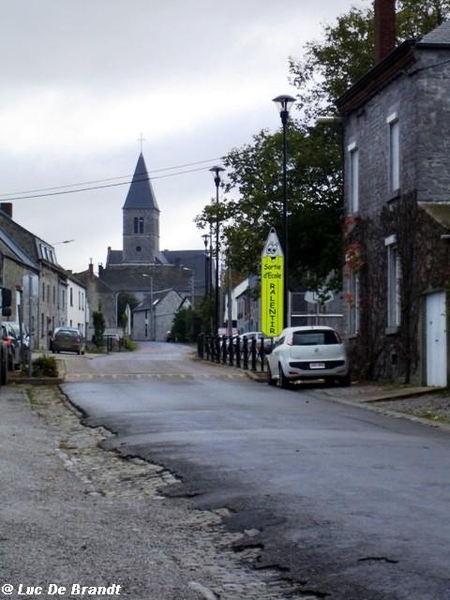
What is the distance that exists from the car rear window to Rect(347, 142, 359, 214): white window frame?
5.72 metres

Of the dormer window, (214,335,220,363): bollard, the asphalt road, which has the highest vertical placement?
the dormer window

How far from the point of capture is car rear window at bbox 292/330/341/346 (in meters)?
31.6

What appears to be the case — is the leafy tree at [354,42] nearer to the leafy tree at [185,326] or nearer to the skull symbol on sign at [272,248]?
the skull symbol on sign at [272,248]

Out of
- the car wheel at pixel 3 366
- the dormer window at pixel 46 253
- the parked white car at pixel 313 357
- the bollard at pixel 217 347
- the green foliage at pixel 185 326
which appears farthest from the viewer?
the green foliage at pixel 185 326

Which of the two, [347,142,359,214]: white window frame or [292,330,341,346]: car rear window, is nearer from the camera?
[292,330,341,346]: car rear window

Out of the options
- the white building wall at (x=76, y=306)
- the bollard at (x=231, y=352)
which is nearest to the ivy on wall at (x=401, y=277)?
the bollard at (x=231, y=352)

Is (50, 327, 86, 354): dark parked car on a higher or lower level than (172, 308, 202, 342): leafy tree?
lower

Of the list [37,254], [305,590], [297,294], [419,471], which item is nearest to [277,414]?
[419,471]

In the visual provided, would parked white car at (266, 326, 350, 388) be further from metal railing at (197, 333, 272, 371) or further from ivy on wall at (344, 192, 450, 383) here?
metal railing at (197, 333, 272, 371)

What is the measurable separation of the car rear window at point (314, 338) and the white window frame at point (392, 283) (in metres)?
1.61

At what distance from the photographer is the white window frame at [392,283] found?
31.8 m

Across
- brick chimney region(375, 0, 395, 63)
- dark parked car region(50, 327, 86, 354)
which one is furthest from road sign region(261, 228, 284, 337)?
dark parked car region(50, 327, 86, 354)

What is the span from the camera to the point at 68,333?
68250mm

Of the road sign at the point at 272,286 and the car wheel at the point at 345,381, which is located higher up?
the road sign at the point at 272,286
